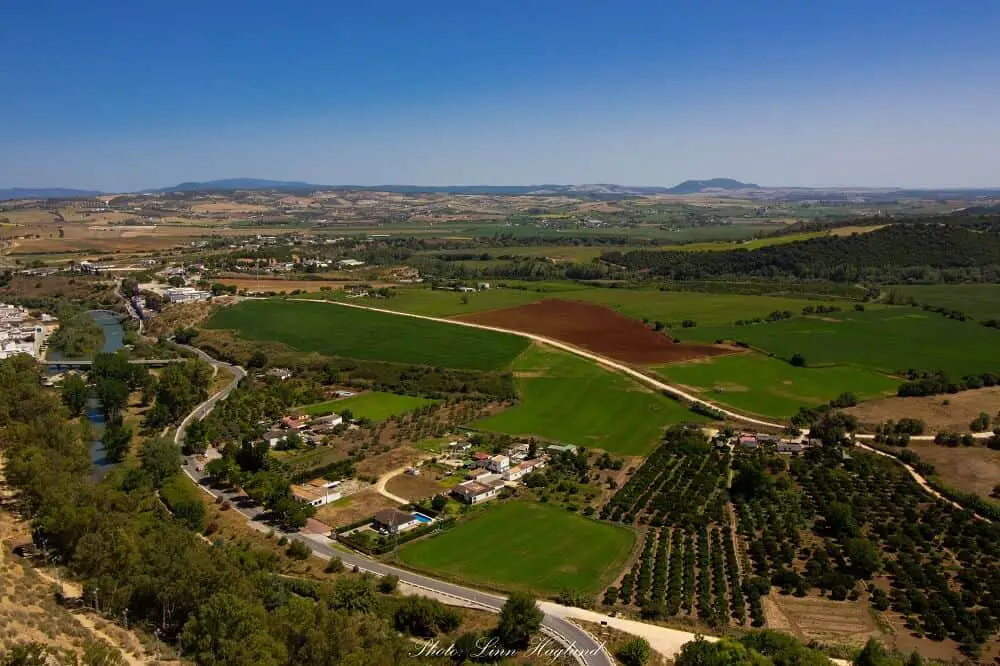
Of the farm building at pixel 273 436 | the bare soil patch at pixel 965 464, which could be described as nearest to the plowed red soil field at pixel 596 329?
the bare soil patch at pixel 965 464

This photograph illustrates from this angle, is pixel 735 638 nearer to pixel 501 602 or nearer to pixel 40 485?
pixel 501 602

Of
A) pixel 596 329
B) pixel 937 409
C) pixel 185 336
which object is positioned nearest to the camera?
pixel 937 409

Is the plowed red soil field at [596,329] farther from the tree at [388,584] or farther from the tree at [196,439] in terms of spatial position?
the tree at [388,584]

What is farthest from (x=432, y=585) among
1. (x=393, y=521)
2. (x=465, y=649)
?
(x=465, y=649)

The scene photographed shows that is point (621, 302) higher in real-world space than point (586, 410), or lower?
higher

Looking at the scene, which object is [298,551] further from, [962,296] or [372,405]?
[962,296]

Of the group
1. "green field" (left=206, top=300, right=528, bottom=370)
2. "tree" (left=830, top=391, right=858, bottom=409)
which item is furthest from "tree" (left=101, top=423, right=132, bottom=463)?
"tree" (left=830, top=391, right=858, bottom=409)
